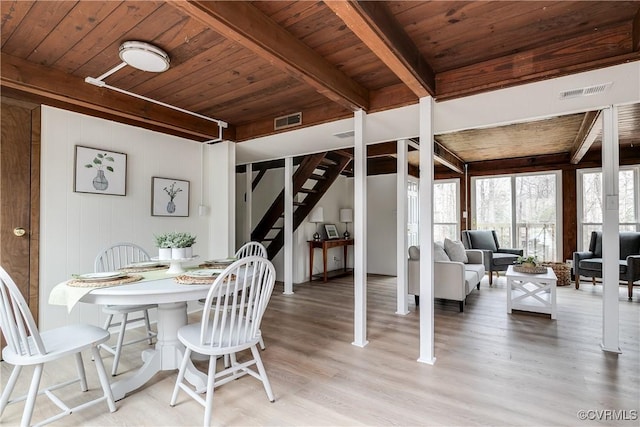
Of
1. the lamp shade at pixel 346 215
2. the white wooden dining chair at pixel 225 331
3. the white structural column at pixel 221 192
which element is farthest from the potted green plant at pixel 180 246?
the lamp shade at pixel 346 215

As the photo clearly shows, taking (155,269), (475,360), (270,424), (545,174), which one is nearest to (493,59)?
(475,360)

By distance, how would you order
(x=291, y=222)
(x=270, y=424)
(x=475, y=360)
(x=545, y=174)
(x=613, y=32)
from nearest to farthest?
1. (x=270, y=424)
2. (x=613, y=32)
3. (x=475, y=360)
4. (x=291, y=222)
5. (x=545, y=174)

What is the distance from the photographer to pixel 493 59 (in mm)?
2482

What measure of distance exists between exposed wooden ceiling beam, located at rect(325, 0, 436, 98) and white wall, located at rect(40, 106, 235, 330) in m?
2.63

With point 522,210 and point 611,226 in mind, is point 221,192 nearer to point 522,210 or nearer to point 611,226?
point 611,226

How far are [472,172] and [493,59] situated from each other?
16.8 ft

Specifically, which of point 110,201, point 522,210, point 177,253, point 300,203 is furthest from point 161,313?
point 522,210

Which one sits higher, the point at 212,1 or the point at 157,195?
the point at 212,1

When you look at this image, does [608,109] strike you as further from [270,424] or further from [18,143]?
[18,143]

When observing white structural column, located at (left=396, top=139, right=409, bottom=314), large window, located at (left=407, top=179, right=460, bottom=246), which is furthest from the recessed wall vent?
large window, located at (left=407, top=179, right=460, bottom=246)

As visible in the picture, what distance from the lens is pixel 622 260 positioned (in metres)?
4.94

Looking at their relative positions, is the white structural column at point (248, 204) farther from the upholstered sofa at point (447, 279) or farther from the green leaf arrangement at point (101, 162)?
the upholstered sofa at point (447, 279)

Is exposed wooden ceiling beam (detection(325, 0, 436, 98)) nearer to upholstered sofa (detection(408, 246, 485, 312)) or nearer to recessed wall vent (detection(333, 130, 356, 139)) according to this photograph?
recessed wall vent (detection(333, 130, 356, 139))

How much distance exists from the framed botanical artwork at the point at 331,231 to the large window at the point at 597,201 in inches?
A: 180
